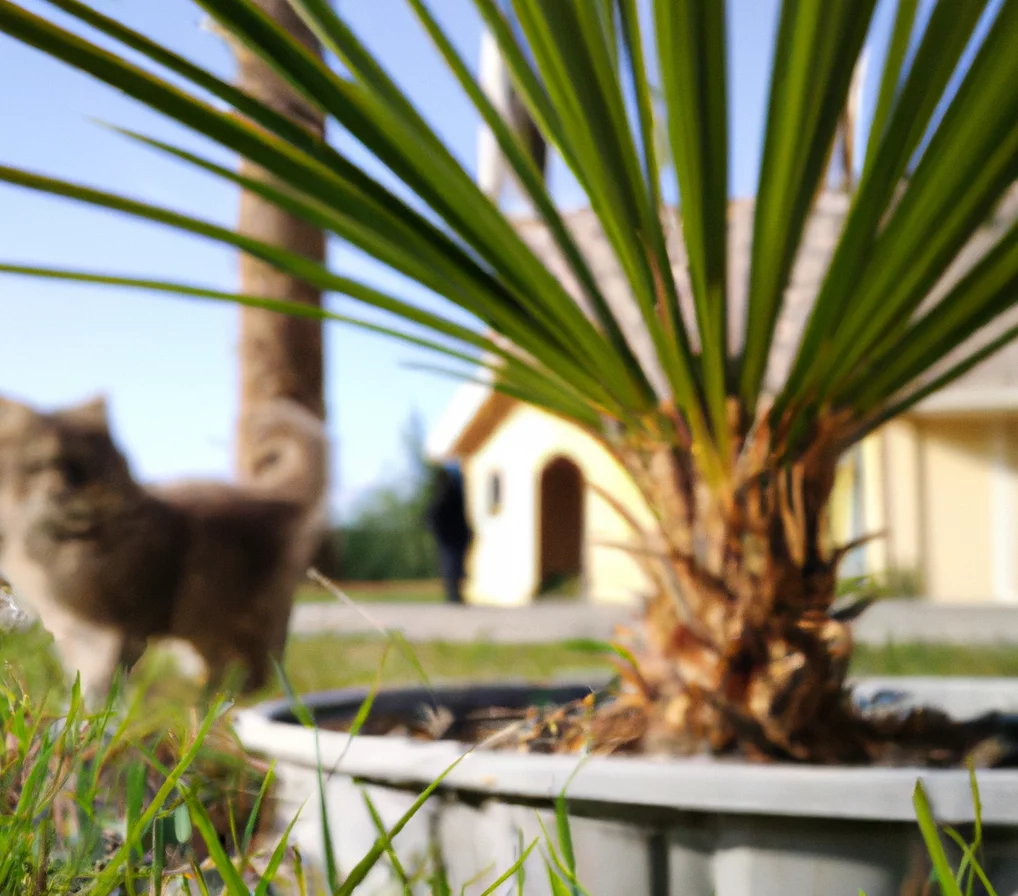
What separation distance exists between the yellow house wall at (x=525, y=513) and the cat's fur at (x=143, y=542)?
545cm

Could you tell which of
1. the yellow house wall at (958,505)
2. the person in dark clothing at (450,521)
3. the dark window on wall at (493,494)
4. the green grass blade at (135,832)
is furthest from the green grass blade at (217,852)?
the dark window on wall at (493,494)

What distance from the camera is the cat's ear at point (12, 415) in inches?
105

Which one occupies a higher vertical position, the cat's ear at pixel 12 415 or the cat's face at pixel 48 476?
the cat's ear at pixel 12 415

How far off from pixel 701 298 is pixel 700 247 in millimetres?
45

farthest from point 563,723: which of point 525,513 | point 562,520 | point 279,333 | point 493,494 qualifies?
point 562,520

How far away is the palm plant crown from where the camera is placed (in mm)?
779

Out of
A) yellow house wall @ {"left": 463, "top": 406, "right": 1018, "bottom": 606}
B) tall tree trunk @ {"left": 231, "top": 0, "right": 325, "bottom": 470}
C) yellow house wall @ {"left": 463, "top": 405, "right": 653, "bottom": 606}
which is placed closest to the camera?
tall tree trunk @ {"left": 231, "top": 0, "right": 325, "bottom": 470}

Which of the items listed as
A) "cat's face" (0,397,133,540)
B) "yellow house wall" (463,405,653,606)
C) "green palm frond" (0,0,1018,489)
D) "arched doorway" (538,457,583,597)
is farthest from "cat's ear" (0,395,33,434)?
"arched doorway" (538,457,583,597)

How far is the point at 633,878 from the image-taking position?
0.81m

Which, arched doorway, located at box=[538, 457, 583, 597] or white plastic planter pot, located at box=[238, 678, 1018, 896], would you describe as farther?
arched doorway, located at box=[538, 457, 583, 597]

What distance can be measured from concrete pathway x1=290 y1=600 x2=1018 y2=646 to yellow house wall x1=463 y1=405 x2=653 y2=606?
1176mm

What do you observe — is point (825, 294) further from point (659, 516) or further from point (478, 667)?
point (478, 667)

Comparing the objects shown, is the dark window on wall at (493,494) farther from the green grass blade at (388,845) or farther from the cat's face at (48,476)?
the green grass blade at (388,845)

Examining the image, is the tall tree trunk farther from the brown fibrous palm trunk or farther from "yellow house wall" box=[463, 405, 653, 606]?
"yellow house wall" box=[463, 405, 653, 606]
